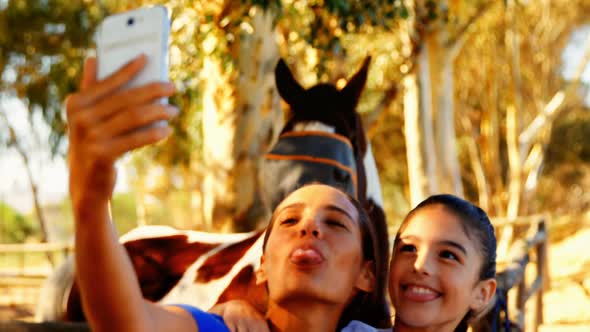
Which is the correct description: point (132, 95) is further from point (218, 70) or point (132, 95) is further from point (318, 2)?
point (218, 70)

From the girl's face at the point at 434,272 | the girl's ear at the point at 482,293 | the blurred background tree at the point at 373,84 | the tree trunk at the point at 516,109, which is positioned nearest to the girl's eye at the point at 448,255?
the girl's face at the point at 434,272

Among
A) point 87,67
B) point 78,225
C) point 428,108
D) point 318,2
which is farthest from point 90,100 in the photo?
point 428,108

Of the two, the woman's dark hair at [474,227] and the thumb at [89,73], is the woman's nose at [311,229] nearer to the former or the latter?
the woman's dark hair at [474,227]

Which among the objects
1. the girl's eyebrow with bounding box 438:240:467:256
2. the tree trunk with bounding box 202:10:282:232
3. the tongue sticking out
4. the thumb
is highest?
the tree trunk with bounding box 202:10:282:232

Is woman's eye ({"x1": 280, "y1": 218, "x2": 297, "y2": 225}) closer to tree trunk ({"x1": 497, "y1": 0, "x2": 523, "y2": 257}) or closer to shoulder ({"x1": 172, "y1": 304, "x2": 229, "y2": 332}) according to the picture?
shoulder ({"x1": 172, "y1": 304, "x2": 229, "y2": 332})

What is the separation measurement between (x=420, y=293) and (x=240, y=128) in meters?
4.09

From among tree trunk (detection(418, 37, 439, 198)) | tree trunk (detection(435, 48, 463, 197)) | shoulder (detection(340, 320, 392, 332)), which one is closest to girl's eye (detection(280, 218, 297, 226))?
shoulder (detection(340, 320, 392, 332))

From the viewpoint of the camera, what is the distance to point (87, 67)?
770 mm

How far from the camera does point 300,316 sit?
1.38 m

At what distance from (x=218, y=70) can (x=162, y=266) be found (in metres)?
3.06

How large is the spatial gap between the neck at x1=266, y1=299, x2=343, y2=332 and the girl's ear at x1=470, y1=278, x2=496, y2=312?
454 mm

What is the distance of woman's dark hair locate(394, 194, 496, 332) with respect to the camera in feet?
5.35

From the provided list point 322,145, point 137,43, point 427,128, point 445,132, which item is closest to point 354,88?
point 322,145

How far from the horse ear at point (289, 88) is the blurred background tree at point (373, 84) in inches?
46.3
